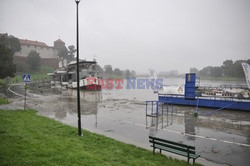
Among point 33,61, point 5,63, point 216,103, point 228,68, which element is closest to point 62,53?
point 33,61

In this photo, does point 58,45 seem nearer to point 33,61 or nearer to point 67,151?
point 33,61

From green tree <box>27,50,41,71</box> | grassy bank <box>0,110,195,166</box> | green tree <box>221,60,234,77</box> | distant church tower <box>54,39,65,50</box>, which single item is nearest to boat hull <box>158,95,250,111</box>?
grassy bank <box>0,110,195,166</box>

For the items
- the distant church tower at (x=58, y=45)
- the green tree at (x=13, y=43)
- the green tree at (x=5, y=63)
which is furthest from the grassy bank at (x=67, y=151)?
the distant church tower at (x=58, y=45)

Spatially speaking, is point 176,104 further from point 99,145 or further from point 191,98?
point 99,145

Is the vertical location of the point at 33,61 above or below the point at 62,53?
below

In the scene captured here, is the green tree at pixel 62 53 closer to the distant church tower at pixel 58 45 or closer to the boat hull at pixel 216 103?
the distant church tower at pixel 58 45

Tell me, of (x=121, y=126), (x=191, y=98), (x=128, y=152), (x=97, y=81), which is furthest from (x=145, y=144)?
(x=97, y=81)

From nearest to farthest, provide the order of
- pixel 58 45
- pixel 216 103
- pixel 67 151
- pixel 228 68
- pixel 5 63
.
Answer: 1. pixel 67 151
2. pixel 216 103
3. pixel 5 63
4. pixel 228 68
5. pixel 58 45

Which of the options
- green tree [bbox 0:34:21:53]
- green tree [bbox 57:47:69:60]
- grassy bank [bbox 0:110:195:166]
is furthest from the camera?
green tree [bbox 57:47:69:60]

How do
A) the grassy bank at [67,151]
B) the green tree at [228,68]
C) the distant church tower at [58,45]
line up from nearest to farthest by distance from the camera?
the grassy bank at [67,151], the green tree at [228,68], the distant church tower at [58,45]

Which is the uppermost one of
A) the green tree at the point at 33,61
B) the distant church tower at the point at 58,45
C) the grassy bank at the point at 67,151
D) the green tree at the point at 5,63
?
the distant church tower at the point at 58,45

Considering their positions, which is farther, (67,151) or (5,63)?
(5,63)

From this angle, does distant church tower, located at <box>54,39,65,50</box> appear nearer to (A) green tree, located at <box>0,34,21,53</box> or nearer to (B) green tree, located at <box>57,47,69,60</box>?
(B) green tree, located at <box>57,47,69,60</box>

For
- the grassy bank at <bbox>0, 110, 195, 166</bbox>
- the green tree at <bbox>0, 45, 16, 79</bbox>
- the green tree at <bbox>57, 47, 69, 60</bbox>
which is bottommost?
the grassy bank at <bbox>0, 110, 195, 166</bbox>
